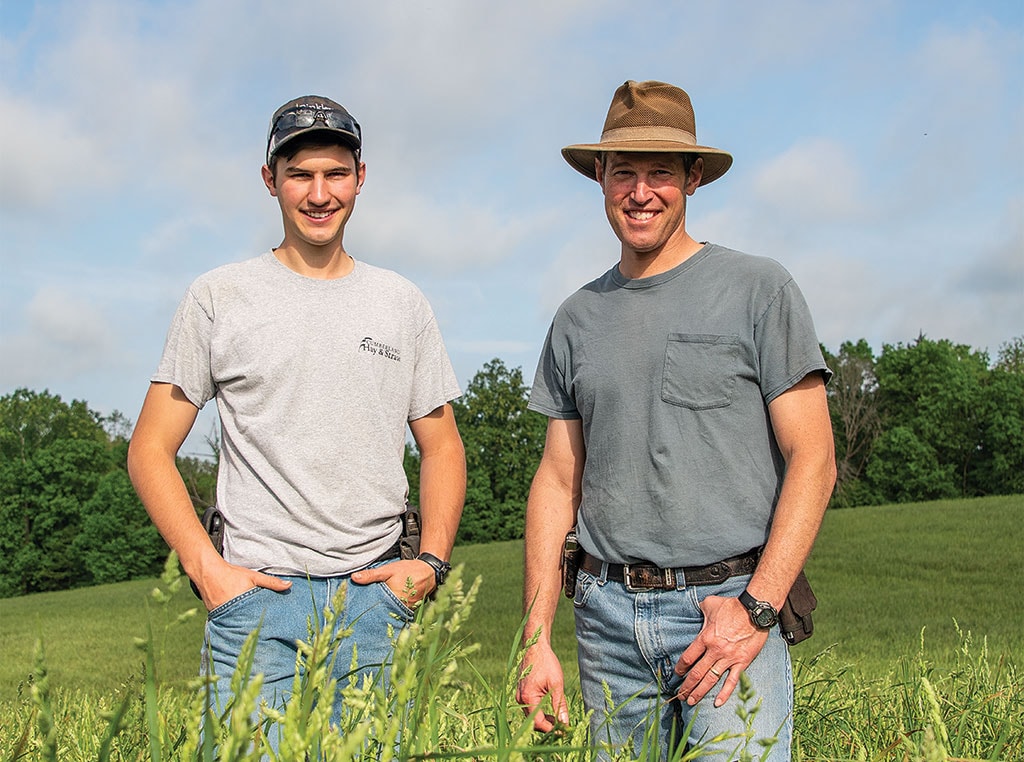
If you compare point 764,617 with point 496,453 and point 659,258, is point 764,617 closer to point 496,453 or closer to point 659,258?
point 659,258

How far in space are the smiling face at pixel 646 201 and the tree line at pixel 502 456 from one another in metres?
50.4

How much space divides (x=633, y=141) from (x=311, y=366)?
1333 mm

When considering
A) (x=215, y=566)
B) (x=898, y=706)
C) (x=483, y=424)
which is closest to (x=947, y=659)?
(x=898, y=706)

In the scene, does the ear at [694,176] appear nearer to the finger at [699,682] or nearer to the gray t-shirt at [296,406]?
the gray t-shirt at [296,406]

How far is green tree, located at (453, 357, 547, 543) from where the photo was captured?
60.4 meters

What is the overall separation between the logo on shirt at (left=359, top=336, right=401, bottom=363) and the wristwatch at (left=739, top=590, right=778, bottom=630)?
4.86ft

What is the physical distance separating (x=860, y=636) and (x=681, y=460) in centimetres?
1457

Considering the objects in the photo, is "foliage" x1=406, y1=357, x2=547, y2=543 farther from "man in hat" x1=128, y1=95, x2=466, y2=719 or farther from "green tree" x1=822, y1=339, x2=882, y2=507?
"man in hat" x1=128, y1=95, x2=466, y2=719

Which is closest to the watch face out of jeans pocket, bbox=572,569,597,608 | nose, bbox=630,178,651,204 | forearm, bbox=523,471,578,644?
jeans pocket, bbox=572,569,597,608

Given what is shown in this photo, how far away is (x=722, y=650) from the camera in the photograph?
2.85 metres

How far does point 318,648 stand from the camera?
119cm

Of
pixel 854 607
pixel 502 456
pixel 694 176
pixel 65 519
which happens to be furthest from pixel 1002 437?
pixel 694 176

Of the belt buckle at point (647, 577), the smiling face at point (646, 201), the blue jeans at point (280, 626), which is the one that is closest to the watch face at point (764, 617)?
the belt buckle at point (647, 577)

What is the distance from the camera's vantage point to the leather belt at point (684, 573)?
3.04 m
